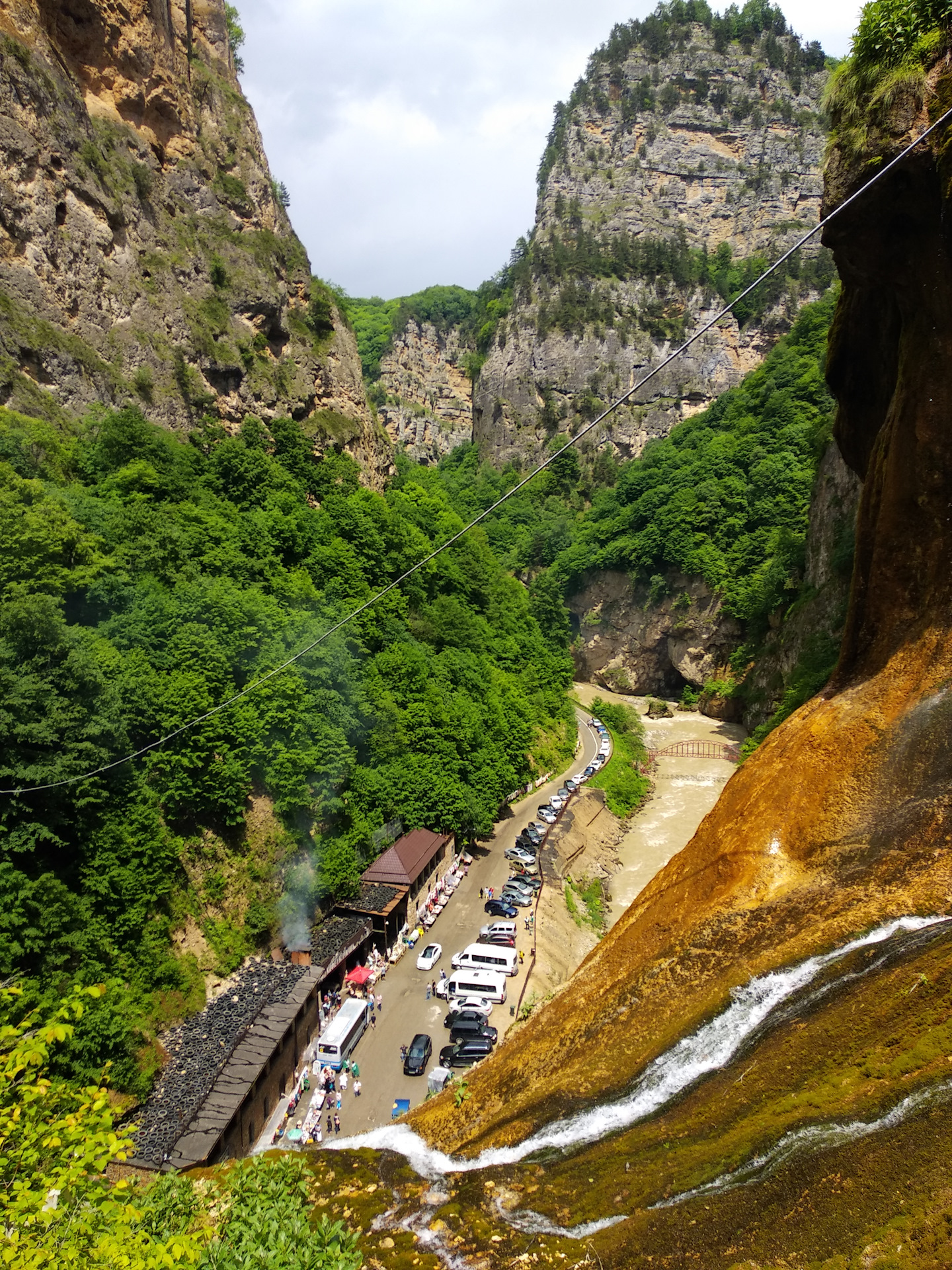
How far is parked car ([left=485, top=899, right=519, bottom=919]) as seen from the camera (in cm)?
2653

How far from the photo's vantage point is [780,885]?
300 inches

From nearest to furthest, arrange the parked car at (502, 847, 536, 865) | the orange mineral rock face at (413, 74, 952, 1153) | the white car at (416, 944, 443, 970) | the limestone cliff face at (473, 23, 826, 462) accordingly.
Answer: the orange mineral rock face at (413, 74, 952, 1153) → the white car at (416, 944, 443, 970) → the parked car at (502, 847, 536, 865) → the limestone cliff face at (473, 23, 826, 462)

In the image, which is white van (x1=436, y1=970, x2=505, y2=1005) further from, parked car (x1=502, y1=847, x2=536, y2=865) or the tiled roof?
parked car (x1=502, y1=847, x2=536, y2=865)

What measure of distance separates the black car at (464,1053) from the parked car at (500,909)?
787 cm

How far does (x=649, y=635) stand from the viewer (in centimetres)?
5941

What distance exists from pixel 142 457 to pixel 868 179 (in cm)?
2685

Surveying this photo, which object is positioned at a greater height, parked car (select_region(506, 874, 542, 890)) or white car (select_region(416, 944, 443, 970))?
white car (select_region(416, 944, 443, 970))

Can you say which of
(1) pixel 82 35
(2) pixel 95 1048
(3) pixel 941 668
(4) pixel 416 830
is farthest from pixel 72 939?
(1) pixel 82 35

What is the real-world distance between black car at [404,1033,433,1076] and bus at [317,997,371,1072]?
5.45 feet

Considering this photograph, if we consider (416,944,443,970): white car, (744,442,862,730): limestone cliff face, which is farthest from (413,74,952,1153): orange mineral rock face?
(744,442,862,730): limestone cliff face

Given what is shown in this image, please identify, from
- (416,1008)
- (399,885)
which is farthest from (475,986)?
(399,885)

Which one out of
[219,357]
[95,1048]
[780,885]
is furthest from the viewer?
[219,357]

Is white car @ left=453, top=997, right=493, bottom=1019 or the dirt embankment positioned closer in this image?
white car @ left=453, top=997, right=493, bottom=1019

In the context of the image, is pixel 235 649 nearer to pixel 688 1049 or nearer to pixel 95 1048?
pixel 95 1048
